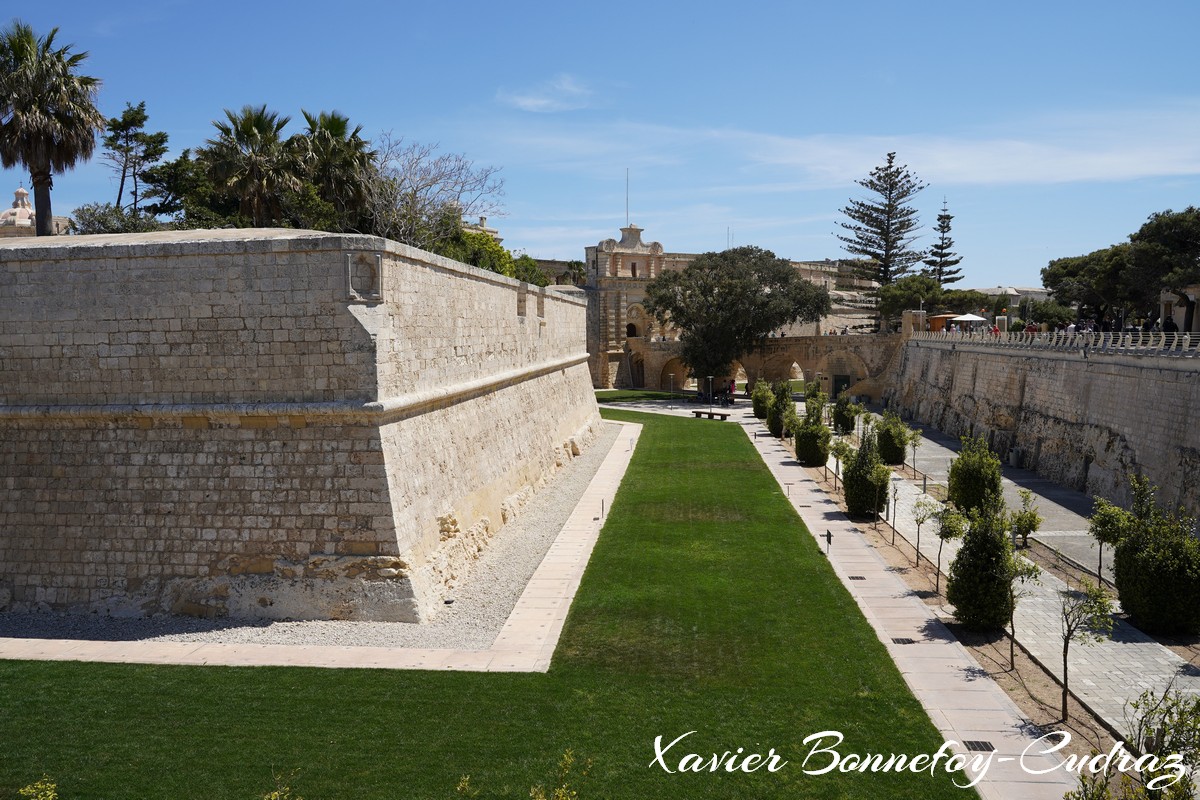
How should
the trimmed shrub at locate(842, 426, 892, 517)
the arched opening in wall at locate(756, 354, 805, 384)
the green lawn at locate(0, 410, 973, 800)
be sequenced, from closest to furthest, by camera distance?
the green lawn at locate(0, 410, 973, 800)
the trimmed shrub at locate(842, 426, 892, 517)
the arched opening in wall at locate(756, 354, 805, 384)

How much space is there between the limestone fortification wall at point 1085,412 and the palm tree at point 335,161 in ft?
68.1

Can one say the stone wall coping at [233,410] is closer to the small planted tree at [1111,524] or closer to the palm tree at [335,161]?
the small planted tree at [1111,524]

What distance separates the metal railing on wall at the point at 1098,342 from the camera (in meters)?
17.7

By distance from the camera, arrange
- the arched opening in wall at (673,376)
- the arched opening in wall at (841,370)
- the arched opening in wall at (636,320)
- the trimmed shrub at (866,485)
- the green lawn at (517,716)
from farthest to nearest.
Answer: the arched opening in wall at (636,320), the arched opening in wall at (673,376), the arched opening in wall at (841,370), the trimmed shrub at (866,485), the green lawn at (517,716)

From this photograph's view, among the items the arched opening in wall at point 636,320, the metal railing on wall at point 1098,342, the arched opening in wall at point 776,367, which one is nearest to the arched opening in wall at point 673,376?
the arched opening in wall at point 636,320

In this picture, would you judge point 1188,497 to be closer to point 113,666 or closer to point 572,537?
point 572,537

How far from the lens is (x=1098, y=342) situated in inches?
884

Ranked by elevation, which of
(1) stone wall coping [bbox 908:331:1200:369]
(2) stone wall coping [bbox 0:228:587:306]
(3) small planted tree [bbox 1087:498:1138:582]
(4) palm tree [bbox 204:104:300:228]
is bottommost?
(3) small planted tree [bbox 1087:498:1138:582]

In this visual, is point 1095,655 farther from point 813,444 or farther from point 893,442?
point 893,442

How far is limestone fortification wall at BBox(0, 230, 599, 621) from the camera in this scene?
34.1 feet

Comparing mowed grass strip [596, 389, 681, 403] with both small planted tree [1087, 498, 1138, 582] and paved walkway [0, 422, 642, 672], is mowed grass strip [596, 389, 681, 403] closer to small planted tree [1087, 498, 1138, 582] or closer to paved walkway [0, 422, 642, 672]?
small planted tree [1087, 498, 1138, 582]

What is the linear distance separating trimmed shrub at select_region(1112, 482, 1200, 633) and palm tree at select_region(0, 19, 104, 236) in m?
20.7

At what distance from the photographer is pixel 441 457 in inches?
492

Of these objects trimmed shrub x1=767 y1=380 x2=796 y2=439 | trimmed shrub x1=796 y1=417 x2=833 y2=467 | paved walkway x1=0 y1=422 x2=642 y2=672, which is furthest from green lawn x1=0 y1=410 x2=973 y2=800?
trimmed shrub x1=767 y1=380 x2=796 y2=439
